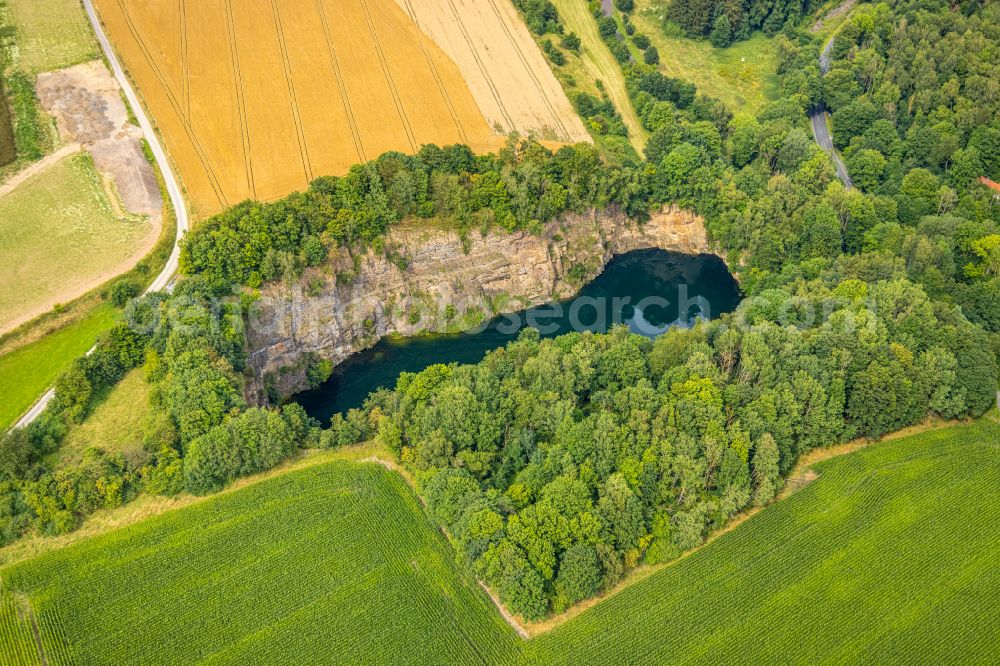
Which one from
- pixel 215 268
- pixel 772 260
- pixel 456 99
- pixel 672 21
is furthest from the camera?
pixel 672 21

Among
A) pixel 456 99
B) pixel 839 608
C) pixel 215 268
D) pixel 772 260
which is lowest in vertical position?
pixel 839 608

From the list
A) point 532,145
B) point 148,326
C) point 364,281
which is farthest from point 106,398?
point 532,145

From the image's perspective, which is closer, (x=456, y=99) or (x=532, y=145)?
(x=532, y=145)

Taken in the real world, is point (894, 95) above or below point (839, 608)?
above

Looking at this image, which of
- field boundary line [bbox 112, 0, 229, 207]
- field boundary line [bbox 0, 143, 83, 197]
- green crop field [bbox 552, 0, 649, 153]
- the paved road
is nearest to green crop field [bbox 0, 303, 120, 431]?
the paved road

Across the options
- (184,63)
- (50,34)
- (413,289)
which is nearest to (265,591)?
(413,289)

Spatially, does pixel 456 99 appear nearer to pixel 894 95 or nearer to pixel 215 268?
pixel 215 268

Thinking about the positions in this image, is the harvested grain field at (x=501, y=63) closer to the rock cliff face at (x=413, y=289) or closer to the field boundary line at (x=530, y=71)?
the field boundary line at (x=530, y=71)
